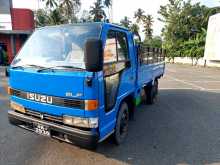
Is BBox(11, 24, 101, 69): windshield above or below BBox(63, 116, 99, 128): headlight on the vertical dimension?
Result: above

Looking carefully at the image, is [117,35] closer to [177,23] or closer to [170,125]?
[170,125]

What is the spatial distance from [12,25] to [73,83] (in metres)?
22.1

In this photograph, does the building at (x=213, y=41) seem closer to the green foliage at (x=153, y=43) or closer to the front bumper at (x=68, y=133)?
the green foliage at (x=153, y=43)

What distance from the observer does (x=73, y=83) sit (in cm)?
308

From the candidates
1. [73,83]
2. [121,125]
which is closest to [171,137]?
[121,125]

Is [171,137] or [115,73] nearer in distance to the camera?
[115,73]

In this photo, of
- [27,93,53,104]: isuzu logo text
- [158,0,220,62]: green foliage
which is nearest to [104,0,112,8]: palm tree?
[158,0,220,62]: green foliage

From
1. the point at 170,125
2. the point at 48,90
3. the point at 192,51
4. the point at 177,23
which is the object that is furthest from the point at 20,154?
the point at 177,23

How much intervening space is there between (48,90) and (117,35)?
1.72 metres

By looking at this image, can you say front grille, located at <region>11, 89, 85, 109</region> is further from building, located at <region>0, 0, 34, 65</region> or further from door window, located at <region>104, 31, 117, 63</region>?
building, located at <region>0, 0, 34, 65</region>

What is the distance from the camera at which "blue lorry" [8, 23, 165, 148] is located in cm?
309

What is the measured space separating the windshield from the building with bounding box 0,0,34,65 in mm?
19430

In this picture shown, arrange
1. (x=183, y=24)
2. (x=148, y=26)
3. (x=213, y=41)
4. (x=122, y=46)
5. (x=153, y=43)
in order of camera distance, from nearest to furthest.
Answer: (x=122, y=46) → (x=213, y=41) → (x=153, y=43) → (x=183, y=24) → (x=148, y=26)

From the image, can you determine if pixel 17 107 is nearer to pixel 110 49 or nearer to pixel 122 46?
pixel 110 49
